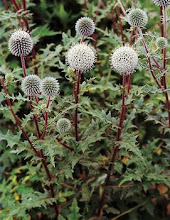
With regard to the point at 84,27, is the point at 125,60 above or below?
below

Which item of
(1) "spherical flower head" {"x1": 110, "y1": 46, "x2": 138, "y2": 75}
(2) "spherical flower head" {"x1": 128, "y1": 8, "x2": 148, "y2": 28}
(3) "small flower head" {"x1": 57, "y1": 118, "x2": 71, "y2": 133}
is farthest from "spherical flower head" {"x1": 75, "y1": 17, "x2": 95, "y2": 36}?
(3) "small flower head" {"x1": 57, "y1": 118, "x2": 71, "y2": 133}

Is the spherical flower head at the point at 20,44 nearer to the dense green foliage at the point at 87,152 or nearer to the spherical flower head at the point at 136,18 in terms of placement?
the dense green foliage at the point at 87,152

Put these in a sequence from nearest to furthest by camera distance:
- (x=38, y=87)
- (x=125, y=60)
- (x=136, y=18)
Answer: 1. (x=125, y=60)
2. (x=38, y=87)
3. (x=136, y=18)

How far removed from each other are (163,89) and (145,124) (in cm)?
113

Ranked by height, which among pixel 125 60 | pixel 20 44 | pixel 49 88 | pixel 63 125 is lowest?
pixel 63 125

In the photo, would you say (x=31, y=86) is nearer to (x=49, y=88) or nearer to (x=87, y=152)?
(x=49, y=88)

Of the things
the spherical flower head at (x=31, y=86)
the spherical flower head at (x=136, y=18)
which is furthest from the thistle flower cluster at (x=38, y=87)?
the spherical flower head at (x=136, y=18)

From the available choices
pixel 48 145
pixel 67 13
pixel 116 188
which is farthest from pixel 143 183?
pixel 67 13

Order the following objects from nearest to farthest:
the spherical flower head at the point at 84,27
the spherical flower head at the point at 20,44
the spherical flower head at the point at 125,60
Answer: the spherical flower head at the point at 125,60 < the spherical flower head at the point at 20,44 < the spherical flower head at the point at 84,27

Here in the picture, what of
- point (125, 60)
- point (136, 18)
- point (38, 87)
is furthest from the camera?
point (136, 18)

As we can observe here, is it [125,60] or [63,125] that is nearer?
[125,60]

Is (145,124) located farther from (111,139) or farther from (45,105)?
(45,105)

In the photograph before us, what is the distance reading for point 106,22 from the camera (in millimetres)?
4223

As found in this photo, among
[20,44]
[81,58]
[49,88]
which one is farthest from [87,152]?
[20,44]
